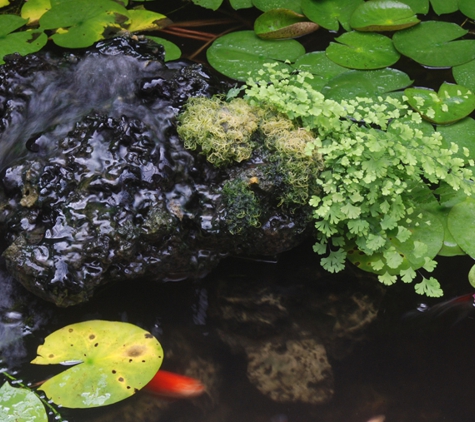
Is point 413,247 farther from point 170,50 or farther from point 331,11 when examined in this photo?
point 170,50

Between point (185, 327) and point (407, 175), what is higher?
point (407, 175)

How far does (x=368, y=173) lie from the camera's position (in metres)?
2.05

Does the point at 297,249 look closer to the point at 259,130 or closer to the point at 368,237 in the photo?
the point at 368,237

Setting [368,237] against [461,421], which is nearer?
[461,421]

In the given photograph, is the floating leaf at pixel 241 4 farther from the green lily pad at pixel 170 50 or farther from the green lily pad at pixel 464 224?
the green lily pad at pixel 464 224

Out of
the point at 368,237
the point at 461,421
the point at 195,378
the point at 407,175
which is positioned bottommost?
the point at 461,421

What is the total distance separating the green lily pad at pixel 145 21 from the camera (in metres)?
3.26

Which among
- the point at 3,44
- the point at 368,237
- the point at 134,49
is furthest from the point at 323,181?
the point at 3,44

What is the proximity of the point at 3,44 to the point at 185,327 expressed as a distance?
2081 millimetres

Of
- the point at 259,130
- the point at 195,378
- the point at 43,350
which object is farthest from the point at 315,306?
the point at 43,350

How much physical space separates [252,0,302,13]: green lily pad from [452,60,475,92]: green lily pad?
106 centimetres

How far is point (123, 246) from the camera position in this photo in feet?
6.67

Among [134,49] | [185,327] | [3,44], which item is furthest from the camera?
[3,44]

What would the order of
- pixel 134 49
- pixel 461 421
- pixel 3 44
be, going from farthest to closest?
pixel 3 44 → pixel 134 49 → pixel 461 421
